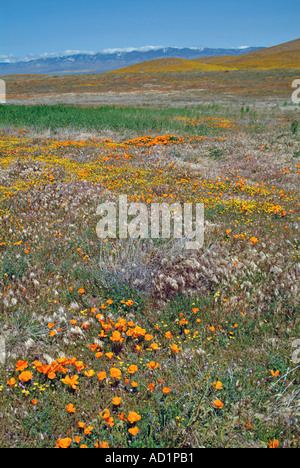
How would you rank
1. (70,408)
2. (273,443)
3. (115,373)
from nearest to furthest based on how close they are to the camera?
1. (273,443)
2. (70,408)
3. (115,373)

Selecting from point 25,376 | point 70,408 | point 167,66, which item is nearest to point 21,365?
point 25,376

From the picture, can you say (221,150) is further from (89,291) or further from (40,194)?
(89,291)

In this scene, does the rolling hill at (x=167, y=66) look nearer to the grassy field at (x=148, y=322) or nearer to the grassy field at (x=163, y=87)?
the grassy field at (x=163, y=87)

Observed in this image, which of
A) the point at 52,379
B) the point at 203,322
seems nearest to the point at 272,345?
the point at 203,322

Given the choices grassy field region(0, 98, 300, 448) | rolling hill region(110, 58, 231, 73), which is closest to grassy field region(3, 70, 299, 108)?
rolling hill region(110, 58, 231, 73)

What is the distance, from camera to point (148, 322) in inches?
143

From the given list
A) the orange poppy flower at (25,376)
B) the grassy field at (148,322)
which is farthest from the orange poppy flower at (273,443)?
the orange poppy flower at (25,376)

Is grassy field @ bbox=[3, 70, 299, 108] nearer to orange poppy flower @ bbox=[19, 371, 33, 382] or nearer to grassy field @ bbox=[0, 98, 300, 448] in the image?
grassy field @ bbox=[0, 98, 300, 448]

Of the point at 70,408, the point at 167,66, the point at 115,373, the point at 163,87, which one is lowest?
the point at 70,408

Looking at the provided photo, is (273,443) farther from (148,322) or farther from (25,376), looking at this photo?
(25,376)

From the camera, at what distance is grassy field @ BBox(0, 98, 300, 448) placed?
2.40m

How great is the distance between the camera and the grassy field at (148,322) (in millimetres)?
2398

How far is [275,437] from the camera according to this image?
232 centimetres
